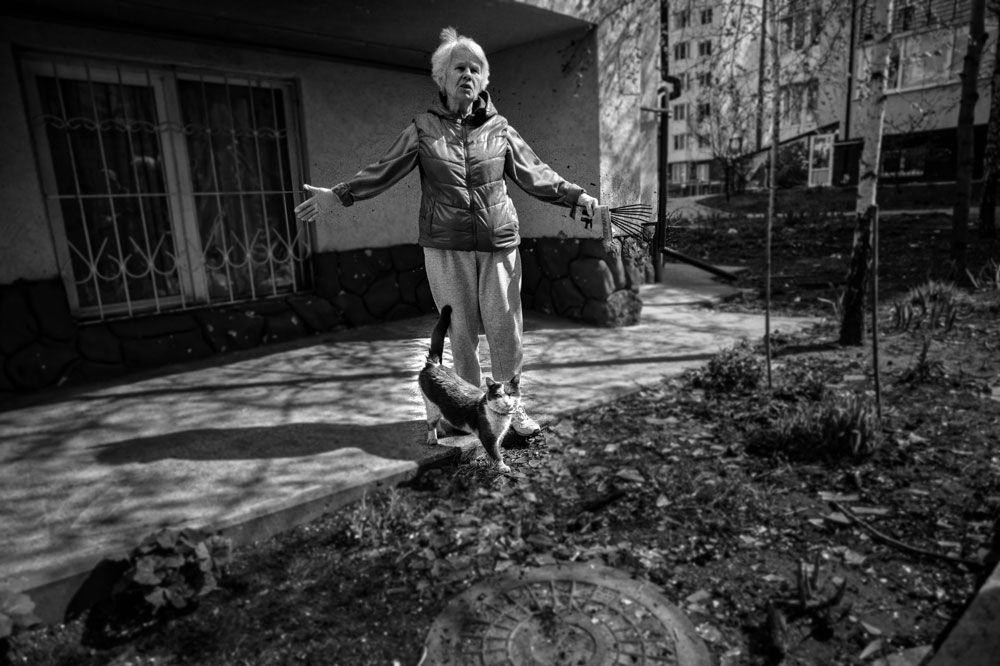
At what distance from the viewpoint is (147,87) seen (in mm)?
5289

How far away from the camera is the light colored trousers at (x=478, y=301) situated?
117 inches

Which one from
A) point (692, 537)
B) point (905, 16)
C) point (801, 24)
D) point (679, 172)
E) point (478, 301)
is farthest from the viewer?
point (679, 172)

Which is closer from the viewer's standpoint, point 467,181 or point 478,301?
point 467,181

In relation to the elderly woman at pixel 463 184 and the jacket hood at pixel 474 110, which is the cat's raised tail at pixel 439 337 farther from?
the jacket hood at pixel 474 110

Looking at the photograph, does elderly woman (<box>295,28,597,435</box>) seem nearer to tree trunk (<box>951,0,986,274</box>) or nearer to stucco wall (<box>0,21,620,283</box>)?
stucco wall (<box>0,21,620,283</box>)

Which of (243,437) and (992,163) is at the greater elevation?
(992,163)

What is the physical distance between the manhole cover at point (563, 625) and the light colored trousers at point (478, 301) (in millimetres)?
1154

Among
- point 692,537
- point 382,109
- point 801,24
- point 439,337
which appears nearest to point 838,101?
point 801,24

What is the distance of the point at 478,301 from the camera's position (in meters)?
3.11

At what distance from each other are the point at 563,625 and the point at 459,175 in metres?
1.95

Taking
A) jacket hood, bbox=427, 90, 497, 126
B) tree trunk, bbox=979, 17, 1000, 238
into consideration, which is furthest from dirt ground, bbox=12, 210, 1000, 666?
tree trunk, bbox=979, 17, 1000, 238

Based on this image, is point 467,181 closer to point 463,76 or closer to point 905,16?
point 463,76

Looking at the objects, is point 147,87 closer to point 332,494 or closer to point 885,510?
point 332,494

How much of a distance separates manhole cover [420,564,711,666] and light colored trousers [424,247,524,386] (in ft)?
3.78
